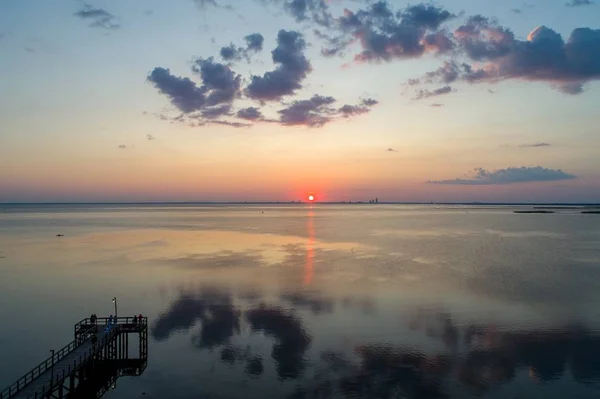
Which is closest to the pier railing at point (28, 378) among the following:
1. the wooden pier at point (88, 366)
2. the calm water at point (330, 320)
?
the wooden pier at point (88, 366)

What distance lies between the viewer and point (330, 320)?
37.2 m

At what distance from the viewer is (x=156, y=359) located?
29.5m

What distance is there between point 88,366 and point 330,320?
730 inches

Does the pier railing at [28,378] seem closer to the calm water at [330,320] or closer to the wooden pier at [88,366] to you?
the wooden pier at [88,366]

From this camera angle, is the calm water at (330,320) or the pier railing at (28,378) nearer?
the pier railing at (28,378)

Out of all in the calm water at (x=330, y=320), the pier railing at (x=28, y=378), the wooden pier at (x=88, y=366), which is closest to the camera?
the pier railing at (x=28, y=378)

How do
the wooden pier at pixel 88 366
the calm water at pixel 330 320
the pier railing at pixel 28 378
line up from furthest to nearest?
the calm water at pixel 330 320, the wooden pier at pixel 88 366, the pier railing at pixel 28 378

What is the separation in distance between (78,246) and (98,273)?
34644 mm

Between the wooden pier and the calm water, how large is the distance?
4.20 ft

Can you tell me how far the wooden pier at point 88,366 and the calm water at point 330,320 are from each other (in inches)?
50.5

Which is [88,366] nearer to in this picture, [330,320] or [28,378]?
[28,378]

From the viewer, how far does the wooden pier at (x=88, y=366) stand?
74.2ft

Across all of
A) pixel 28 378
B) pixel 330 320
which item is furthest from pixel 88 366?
pixel 330 320

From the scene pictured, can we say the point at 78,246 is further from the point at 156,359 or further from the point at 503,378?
the point at 503,378
